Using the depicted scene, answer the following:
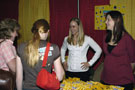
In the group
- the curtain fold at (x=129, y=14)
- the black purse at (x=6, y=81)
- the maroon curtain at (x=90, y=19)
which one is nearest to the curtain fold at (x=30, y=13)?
the maroon curtain at (x=90, y=19)

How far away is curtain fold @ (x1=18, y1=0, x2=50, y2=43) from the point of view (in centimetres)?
404

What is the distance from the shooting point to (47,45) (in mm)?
1723

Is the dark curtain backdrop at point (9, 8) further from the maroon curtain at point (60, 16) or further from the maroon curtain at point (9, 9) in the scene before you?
the maroon curtain at point (60, 16)

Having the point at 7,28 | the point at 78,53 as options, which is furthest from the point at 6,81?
the point at 78,53

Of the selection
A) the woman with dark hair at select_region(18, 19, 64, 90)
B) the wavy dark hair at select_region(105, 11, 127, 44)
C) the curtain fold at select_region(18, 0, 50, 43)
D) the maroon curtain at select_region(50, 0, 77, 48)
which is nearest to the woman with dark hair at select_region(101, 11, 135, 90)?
the wavy dark hair at select_region(105, 11, 127, 44)

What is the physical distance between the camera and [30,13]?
13.8ft

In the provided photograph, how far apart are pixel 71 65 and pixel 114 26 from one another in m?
0.95

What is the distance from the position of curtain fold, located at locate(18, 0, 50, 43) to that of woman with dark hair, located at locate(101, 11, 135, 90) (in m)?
2.11

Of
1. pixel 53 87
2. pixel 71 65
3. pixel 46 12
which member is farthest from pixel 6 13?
pixel 53 87

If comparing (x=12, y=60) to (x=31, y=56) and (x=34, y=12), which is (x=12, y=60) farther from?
(x=34, y=12)

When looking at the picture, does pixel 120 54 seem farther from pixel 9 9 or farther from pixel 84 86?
pixel 9 9

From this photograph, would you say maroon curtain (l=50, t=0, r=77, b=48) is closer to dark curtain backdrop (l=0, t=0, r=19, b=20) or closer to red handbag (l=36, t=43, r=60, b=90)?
dark curtain backdrop (l=0, t=0, r=19, b=20)

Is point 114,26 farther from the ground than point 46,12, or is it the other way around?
point 46,12

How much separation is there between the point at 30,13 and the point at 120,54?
2698mm
